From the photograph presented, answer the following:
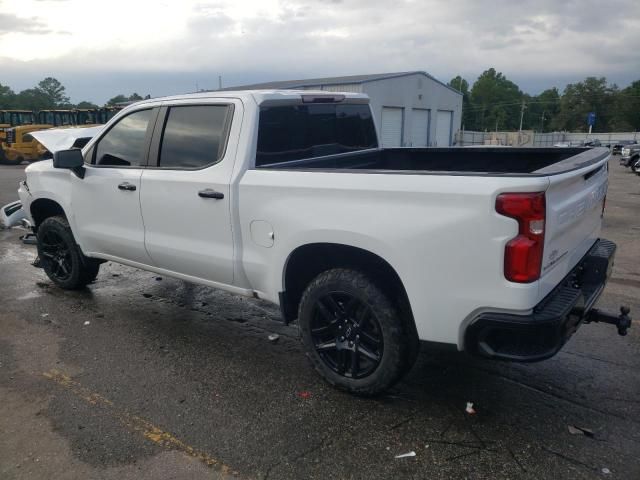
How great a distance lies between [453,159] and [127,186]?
110 inches

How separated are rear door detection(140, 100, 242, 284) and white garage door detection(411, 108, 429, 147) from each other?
34014mm

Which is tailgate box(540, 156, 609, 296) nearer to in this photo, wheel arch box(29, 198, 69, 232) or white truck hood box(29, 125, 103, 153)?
wheel arch box(29, 198, 69, 232)

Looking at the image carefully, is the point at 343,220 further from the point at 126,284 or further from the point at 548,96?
the point at 548,96

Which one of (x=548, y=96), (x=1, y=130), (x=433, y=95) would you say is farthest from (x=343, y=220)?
(x=548, y=96)

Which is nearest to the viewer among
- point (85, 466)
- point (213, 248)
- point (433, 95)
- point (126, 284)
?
point (85, 466)

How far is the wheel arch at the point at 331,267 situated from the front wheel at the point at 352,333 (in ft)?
0.26

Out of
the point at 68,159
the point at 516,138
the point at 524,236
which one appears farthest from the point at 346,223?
the point at 516,138

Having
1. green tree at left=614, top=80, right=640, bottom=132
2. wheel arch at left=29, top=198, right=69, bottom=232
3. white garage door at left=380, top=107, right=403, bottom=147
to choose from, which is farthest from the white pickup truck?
green tree at left=614, top=80, right=640, bottom=132

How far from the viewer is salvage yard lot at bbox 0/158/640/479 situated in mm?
2893

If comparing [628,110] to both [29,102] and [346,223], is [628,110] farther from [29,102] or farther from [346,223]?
[346,223]

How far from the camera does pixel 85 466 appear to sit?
290 cm

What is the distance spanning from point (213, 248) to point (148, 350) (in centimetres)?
108

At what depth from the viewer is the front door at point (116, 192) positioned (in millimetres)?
4535

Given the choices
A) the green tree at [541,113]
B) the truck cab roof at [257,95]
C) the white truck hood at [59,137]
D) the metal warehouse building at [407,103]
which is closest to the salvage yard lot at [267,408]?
the truck cab roof at [257,95]
